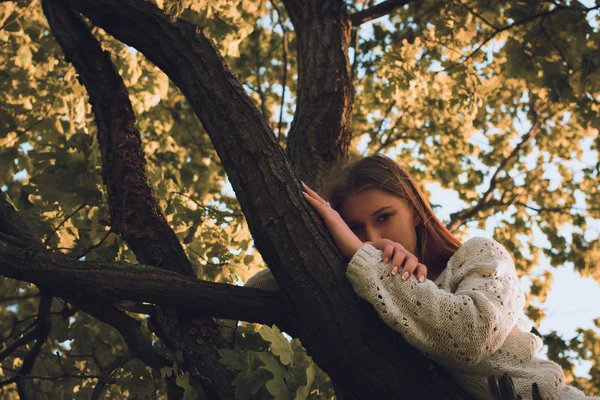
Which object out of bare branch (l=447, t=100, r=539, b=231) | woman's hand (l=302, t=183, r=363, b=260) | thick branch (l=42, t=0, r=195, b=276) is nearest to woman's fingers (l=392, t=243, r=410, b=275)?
woman's hand (l=302, t=183, r=363, b=260)

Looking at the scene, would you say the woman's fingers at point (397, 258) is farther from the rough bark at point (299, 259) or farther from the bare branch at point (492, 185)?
the bare branch at point (492, 185)

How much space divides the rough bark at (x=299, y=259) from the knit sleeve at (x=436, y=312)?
0.21ft

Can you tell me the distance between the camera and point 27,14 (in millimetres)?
7078

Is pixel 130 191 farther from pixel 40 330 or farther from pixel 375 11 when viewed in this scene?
pixel 375 11

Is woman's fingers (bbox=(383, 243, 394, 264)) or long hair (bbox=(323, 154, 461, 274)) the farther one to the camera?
long hair (bbox=(323, 154, 461, 274))

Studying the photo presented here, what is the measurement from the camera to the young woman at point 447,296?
1.88 metres

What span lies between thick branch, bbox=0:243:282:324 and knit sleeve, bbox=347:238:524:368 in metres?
0.35

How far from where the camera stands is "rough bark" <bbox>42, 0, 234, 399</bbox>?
2334 millimetres

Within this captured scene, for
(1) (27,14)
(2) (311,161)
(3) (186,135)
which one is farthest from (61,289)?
(3) (186,135)

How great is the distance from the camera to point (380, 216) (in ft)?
8.64

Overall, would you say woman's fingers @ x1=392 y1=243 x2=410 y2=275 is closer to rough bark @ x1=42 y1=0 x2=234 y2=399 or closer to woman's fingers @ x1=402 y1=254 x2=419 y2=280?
woman's fingers @ x1=402 y1=254 x2=419 y2=280

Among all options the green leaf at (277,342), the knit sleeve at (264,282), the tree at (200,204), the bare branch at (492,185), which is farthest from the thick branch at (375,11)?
the bare branch at (492,185)

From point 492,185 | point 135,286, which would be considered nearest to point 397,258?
point 135,286

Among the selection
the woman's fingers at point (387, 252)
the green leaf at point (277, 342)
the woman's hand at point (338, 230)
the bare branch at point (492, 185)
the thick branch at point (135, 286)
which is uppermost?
the bare branch at point (492, 185)
